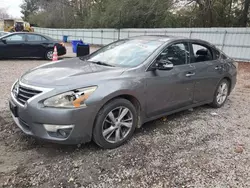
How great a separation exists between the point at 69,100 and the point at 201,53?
3054 mm

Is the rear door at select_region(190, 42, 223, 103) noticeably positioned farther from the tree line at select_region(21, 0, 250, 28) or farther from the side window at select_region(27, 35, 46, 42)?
the tree line at select_region(21, 0, 250, 28)

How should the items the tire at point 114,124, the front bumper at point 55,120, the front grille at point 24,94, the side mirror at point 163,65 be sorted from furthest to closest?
the side mirror at point 163,65 < the tire at point 114,124 < the front grille at point 24,94 < the front bumper at point 55,120

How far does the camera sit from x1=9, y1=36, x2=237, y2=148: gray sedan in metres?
2.74

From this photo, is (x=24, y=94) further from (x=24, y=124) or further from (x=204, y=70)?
(x=204, y=70)

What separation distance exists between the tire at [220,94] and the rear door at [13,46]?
9481mm

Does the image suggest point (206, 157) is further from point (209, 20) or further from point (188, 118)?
point (209, 20)

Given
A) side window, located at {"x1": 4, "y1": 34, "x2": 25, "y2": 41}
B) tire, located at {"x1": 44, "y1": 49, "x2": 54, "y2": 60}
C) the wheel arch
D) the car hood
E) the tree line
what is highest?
the tree line

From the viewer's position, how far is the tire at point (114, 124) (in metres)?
2.97

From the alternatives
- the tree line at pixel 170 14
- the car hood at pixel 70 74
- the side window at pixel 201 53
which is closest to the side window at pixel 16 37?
the car hood at pixel 70 74

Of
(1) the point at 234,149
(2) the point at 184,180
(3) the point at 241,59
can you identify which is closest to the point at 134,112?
(2) the point at 184,180

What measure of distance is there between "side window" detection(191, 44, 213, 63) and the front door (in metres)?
0.26

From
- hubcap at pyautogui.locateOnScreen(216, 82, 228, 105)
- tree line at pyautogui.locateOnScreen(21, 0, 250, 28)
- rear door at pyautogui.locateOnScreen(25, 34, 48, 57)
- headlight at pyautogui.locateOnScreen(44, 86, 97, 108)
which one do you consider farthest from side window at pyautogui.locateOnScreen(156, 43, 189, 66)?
tree line at pyautogui.locateOnScreen(21, 0, 250, 28)

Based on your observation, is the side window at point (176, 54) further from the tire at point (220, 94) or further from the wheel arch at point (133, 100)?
the tire at point (220, 94)

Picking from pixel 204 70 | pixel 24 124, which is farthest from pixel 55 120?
pixel 204 70
